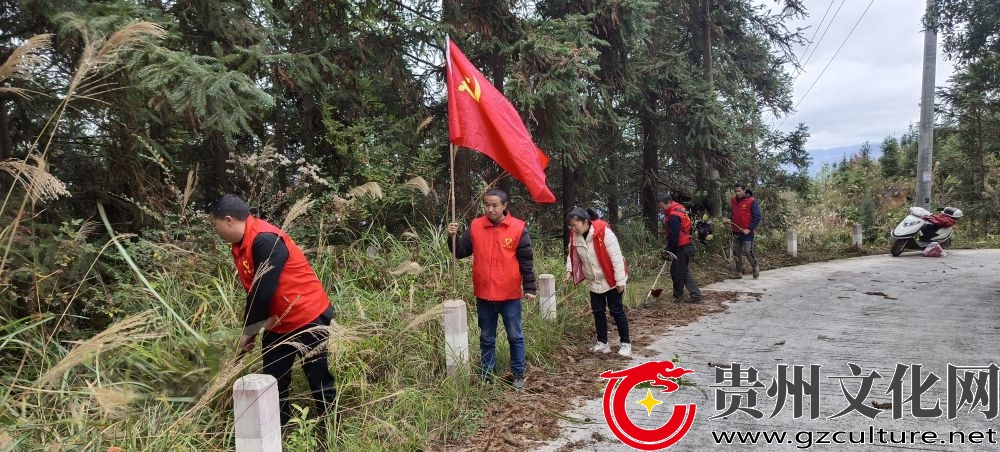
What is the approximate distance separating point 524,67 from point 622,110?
5.45m

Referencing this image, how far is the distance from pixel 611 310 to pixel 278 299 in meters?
3.71

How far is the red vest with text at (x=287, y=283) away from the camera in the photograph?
3.84m

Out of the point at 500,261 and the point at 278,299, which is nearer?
the point at 278,299

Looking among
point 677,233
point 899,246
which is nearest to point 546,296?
point 677,233

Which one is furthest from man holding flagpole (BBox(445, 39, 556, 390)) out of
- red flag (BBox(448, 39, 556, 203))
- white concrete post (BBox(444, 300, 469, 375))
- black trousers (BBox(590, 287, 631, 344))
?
black trousers (BBox(590, 287, 631, 344))

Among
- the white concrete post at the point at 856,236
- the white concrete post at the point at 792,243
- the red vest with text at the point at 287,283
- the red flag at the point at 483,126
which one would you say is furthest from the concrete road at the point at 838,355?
the white concrete post at the point at 856,236

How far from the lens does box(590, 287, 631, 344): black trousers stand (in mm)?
6379

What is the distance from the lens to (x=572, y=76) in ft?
29.5

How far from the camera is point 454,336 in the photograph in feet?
17.0

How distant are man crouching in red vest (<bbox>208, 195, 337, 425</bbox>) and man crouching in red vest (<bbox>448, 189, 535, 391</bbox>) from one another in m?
1.54

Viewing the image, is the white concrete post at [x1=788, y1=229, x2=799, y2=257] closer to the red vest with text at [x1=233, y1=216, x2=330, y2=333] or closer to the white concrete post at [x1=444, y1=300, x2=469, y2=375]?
the white concrete post at [x1=444, y1=300, x2=469, y2=375]

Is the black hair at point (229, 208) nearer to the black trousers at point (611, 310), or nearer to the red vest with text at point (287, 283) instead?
the red vest with text at point (287, 283)

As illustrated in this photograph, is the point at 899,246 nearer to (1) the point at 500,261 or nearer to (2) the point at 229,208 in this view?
(1) the point at 500,261

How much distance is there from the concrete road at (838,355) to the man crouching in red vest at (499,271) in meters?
0.87
